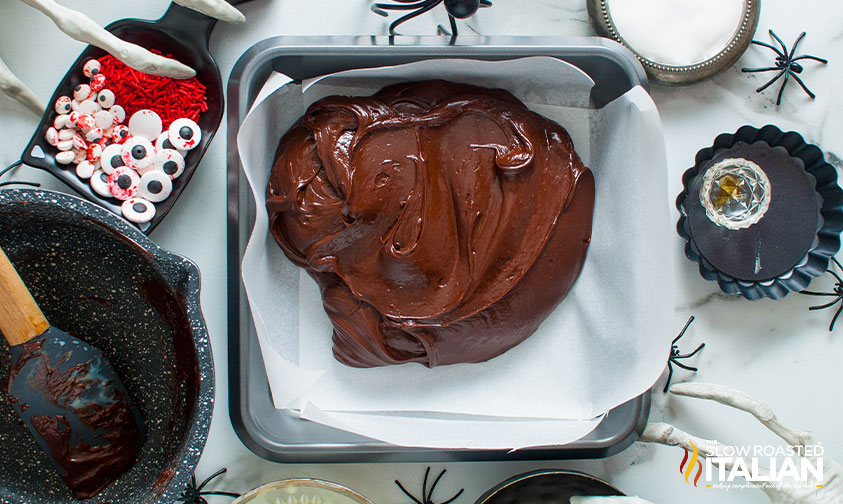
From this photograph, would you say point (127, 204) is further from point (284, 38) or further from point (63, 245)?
point (284, 38)

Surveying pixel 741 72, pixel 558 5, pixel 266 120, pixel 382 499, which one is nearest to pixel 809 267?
pixel 741 72

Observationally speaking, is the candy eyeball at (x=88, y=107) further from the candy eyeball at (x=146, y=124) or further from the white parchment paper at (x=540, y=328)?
the white parchment paper at (x=540, y=328)

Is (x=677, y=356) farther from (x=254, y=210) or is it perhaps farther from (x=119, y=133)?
(x=119, y=133)

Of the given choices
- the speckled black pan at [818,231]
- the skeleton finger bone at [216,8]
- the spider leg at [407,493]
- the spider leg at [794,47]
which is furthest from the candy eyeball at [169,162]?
the spider leg at [794,47]

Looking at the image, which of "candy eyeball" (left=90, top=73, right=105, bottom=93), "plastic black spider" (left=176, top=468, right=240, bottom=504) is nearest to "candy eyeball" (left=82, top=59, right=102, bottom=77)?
"candy eyeball" (left=90, top=73, right=105, bottom=93)

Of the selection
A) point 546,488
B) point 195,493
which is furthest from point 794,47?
point 195,493
